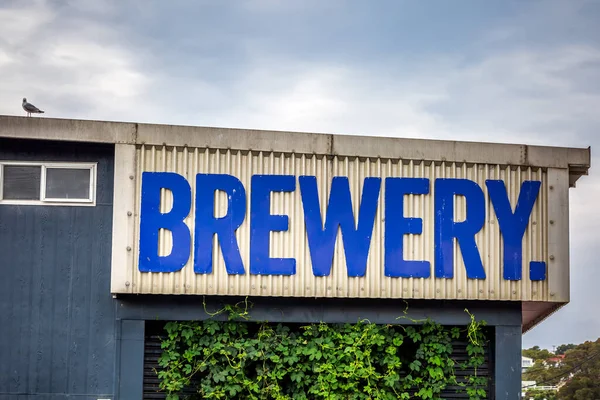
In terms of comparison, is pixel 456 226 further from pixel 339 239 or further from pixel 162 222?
pixel 162 222

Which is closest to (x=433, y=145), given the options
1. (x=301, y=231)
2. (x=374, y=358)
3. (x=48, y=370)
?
(x=301, y=231)

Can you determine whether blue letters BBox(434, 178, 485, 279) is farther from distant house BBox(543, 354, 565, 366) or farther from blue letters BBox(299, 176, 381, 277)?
distant house BBox(543, 354, 565, 366)

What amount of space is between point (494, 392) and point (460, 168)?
3484mm

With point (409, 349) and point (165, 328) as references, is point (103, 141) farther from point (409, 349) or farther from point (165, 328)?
point (409, 349)

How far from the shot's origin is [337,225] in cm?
1233

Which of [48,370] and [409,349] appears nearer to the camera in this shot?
[48,370]

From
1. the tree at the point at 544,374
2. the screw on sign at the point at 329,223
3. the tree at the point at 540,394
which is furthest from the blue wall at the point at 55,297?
the tree at the point at 540,394

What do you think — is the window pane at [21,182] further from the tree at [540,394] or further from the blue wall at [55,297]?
the tree at [540,394]

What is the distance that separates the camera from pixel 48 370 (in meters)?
11.9

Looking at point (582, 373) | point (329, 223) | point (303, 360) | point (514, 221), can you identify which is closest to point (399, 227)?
point (329, 223)

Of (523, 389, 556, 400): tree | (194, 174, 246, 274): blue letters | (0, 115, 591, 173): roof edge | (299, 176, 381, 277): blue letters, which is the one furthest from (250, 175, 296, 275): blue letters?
(523, 389, 556, 400): tree

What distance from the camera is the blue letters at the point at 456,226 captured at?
12461mm

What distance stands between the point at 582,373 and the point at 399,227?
32.1 meters

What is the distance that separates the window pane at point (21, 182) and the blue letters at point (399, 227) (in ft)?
17.2
